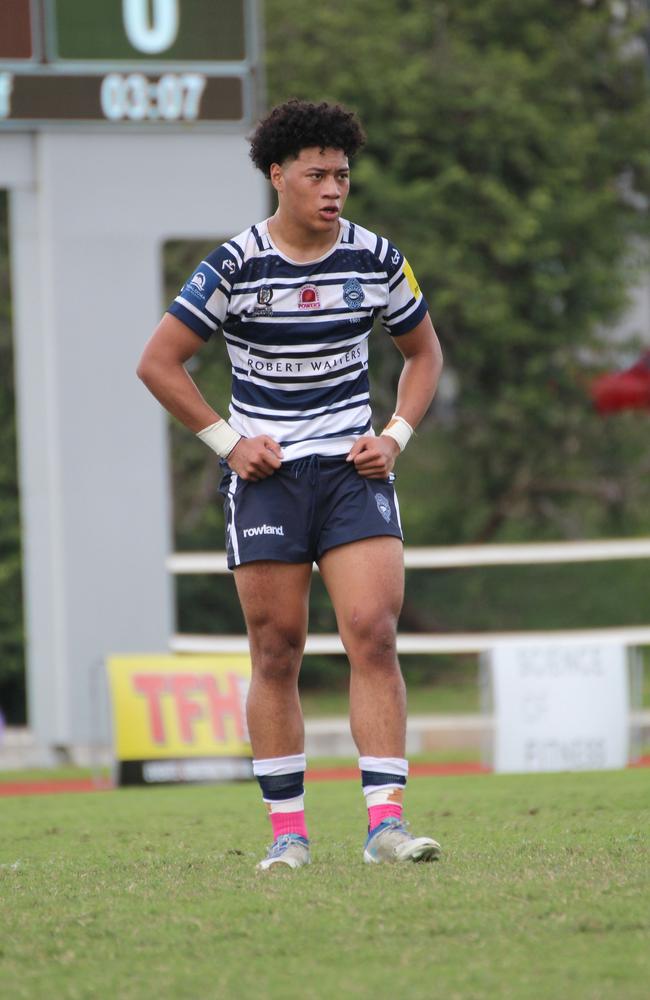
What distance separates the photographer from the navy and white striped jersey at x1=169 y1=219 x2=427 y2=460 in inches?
198

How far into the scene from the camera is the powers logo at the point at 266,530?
199 inches

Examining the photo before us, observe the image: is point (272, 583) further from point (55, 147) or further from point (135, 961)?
point (55, 147)

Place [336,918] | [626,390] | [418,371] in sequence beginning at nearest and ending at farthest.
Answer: [336,918]
[418,371]
[626,390]

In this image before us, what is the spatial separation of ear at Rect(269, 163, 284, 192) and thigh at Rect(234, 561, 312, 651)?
1094 mm

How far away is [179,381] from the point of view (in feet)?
16.8

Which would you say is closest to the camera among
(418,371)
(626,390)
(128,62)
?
(418,371)

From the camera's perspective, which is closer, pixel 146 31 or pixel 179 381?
pixel 179 381

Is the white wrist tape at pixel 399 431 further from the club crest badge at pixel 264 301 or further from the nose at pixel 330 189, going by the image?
the nose at pixel 330 189

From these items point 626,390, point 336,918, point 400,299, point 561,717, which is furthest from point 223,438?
point 626,390

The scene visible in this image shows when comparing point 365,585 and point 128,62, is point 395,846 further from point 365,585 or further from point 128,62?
point 128,62

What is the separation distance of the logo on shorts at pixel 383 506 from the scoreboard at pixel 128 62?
793cm

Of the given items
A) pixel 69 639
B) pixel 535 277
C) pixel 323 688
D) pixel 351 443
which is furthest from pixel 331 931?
pixel 535 277

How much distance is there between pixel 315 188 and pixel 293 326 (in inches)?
15.6

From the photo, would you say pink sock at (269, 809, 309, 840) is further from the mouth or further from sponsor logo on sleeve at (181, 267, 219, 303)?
the mouth
